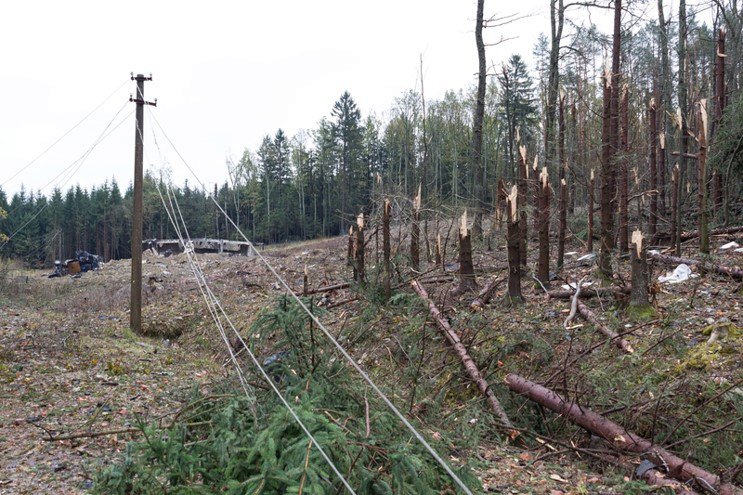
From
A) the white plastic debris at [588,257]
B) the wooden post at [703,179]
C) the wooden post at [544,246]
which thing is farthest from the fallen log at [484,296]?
the wooden post at [703,179]

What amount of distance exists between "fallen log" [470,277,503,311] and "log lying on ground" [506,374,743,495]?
280cm

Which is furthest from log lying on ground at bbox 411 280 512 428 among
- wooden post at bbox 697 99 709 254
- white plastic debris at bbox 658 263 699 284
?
wooden post at bbox 697 99 709 254

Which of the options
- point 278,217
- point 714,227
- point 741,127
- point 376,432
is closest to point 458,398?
point 376,432

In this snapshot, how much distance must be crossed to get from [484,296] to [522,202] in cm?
192

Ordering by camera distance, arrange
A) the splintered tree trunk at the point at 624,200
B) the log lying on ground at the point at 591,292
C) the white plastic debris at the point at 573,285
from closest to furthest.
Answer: the log lying on ground at the point at 591,292 < the white plastic debris at the point at 573,285 < the splintered tree trunk at the point at 624,200

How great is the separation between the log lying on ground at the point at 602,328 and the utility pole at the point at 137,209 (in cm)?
850

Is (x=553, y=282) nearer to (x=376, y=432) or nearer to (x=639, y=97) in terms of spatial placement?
(x=376, y=432)

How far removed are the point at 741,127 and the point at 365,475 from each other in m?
10.1

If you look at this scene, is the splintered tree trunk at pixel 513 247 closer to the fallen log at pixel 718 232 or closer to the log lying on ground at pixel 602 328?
the log lying on ground at pixel 602 328

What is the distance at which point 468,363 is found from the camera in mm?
6672

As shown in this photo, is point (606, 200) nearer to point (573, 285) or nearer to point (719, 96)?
point (573, 285)

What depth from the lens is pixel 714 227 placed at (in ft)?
38.4

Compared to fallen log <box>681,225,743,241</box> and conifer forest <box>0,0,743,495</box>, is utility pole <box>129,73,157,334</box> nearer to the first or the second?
conifer forest <box>0,0,743,495</box>

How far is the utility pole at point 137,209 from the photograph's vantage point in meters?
10.4
